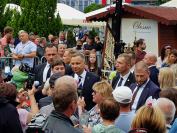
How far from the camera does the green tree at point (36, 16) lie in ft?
76.2

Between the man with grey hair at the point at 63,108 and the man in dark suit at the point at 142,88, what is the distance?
3.05m

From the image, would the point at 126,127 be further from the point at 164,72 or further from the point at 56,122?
the point at 164,72

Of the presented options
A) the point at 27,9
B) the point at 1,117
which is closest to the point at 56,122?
the point at 1,117

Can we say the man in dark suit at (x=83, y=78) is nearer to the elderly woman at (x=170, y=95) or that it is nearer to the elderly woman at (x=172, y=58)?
the elderly woman at (x=172, y=58)

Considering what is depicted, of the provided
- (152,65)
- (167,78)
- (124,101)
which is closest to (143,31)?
(152,65)

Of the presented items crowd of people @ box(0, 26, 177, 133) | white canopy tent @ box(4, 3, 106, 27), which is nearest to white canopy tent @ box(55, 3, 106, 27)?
white canopy tent @ box(4, 3, 106, 27)

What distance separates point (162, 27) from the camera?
20234 mm

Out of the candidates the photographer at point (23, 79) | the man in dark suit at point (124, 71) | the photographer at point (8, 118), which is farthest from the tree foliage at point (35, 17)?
the photographer at point (8, 118)

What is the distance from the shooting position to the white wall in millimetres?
19734

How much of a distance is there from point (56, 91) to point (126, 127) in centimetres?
152

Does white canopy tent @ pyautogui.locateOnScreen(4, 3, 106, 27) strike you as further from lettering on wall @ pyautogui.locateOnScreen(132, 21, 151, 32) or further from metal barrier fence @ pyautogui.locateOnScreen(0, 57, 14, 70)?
metal barrier fence @ pyautogui.locateOnScreen(0, 57, 14, 70)

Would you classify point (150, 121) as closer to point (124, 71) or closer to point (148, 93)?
point (148, 93)

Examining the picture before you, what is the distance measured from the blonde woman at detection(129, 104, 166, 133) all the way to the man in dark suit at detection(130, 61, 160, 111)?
3.10 m

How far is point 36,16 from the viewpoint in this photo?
23281 mm
